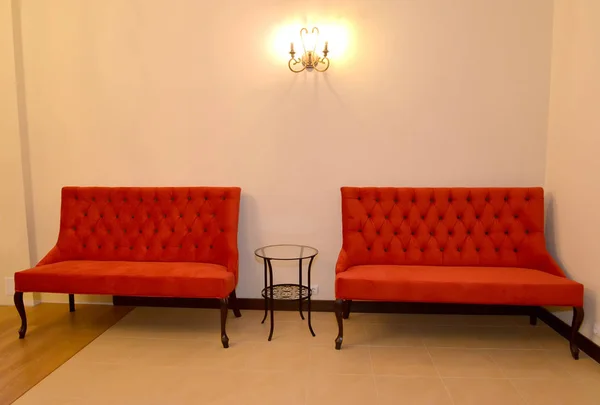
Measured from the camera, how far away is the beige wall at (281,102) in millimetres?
3266

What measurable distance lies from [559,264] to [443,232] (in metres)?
0.87

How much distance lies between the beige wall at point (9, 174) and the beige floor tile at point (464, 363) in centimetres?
344

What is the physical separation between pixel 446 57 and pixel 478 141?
2.31ft

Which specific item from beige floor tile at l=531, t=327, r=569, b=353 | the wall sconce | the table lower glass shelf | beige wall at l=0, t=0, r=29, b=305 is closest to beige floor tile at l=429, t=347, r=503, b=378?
beige floor tile at l=531, t=327, r=569, b=353

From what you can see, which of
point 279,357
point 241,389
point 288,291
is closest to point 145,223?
point 288,291

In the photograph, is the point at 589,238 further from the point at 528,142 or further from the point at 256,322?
the point at 256,322

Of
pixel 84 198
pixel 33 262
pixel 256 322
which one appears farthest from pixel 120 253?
pixel 256 322

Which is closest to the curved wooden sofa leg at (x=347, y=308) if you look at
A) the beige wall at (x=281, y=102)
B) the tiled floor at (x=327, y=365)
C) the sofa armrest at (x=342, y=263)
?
the tiled floor at (x=327, y=365)

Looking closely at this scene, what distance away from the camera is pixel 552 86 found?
3199 millimetres

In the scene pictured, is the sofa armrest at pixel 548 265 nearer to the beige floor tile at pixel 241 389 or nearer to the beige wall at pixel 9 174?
the beige floor tile at pixel 241 389

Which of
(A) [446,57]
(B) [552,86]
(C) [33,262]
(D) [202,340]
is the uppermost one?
(A) [446,57]

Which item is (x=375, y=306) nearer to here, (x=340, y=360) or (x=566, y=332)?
(x=340, y=360)

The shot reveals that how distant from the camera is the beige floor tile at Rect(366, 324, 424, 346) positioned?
2920mm

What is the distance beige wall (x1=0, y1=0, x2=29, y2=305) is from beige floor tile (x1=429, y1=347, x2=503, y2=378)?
3.44 metres
